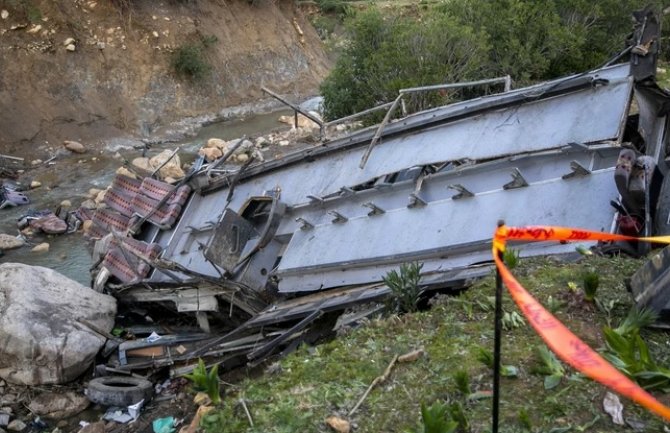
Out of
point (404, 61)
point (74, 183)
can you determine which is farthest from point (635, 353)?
point (74, 183)

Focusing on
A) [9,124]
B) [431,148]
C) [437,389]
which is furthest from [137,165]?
[437,389]

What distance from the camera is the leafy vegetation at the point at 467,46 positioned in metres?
12.0

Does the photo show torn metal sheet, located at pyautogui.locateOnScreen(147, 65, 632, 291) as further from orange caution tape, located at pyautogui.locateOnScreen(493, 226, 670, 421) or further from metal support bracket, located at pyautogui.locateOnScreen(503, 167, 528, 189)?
orange caution tape, located at pyautogui.locateOnScreen(493, 226, 670, 421)

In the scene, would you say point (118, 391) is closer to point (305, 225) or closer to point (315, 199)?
point (305, 225)

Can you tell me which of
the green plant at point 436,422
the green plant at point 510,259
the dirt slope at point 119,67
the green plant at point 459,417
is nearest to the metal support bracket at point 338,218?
the green plant at point 510,259

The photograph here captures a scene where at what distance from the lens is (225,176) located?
7461 mm

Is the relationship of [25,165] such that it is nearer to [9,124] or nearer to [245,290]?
[9,124]

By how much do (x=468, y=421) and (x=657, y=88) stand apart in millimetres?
3774

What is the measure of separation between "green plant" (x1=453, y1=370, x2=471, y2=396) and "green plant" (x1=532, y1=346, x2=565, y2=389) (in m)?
0.40

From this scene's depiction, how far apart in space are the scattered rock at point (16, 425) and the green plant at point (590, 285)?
5.56m

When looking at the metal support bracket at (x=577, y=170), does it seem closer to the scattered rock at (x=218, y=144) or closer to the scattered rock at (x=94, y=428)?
the scattered rock at (x=94, y=428)

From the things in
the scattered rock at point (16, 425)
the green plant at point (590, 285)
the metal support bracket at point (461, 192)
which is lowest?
the scattered rock at point (16, 425)

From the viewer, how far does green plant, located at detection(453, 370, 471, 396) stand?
304 cm

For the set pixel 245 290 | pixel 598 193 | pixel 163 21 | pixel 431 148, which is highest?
pixel 163 21
